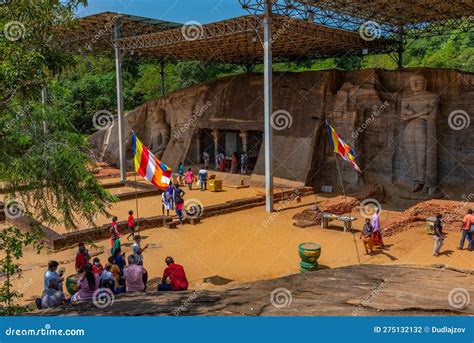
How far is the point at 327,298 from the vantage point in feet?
19.5

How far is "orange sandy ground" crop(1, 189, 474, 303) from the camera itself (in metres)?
11.4

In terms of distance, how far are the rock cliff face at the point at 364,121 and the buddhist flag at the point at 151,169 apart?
9.62m

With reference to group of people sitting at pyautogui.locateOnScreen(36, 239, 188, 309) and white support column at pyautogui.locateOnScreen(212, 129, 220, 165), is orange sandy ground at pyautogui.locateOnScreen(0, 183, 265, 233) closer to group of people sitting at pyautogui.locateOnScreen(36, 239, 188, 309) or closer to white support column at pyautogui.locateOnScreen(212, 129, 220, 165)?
white support column at pyautogui.locateOnScreen(212, 129, 220, 165)

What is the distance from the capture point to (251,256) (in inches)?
501

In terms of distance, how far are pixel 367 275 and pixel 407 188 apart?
45.5ft

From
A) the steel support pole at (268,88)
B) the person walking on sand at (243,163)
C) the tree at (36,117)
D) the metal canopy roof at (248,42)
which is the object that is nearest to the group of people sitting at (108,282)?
the tree at (36,117)

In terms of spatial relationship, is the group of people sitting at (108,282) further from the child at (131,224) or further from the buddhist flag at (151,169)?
the child at (131,224)

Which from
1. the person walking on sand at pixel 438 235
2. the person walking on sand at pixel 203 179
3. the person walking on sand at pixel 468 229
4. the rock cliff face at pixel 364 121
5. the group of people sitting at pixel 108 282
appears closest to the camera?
the group of people sitting at pixel 108 282

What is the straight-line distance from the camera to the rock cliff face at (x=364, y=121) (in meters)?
19.3

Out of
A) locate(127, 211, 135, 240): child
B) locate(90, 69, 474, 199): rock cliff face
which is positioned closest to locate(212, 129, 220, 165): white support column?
locate(90, 69, 474, 199): rock cliff face

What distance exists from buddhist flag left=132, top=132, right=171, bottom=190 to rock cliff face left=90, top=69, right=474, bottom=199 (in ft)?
31.6

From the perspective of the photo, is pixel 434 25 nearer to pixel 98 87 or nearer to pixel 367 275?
pixel 367 275

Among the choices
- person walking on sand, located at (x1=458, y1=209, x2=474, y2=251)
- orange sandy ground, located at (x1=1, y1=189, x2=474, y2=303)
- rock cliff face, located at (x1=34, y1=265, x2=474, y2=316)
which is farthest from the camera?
person walking on sand, located at (x1=458, y1=209, x2=474, y2=251)

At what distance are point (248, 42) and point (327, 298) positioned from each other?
2146cm
